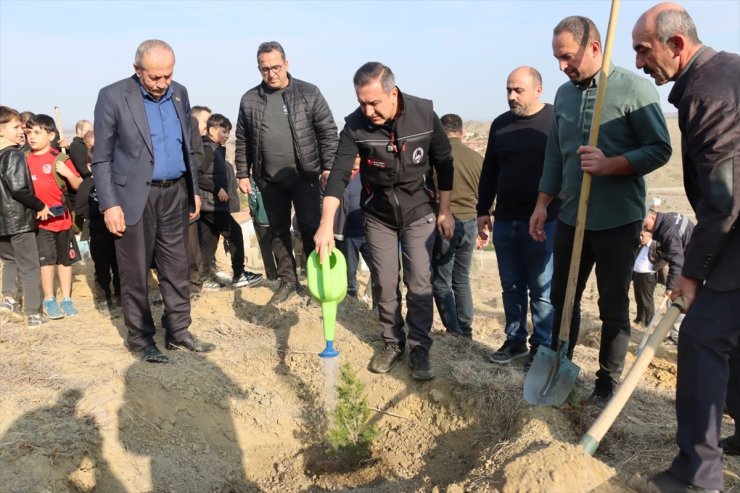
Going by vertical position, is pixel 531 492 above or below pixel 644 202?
below

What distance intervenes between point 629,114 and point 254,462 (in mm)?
3220

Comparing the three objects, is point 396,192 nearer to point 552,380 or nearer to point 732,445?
point 552,380

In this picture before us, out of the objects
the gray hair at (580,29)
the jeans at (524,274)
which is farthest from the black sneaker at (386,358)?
the gray hair at (580,29)

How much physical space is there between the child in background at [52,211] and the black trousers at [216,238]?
157cm

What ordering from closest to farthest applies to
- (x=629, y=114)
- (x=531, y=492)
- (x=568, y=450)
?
(x=531, y=492), (x=568, y=450), (x=629, y=114)

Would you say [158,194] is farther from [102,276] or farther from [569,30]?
[569,30]

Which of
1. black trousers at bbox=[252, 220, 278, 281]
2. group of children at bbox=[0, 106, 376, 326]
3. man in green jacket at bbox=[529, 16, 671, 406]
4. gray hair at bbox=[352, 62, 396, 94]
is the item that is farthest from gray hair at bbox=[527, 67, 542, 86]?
black trousers at bbox=[252, 220, 278, 281]

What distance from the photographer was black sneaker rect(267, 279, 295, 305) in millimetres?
6316

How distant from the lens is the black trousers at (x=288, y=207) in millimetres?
5871

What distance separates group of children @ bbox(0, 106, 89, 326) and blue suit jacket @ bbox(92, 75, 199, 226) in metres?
1.70

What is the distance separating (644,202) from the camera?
3.73 m

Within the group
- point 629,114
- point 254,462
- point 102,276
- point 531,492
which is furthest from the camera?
point 102,276

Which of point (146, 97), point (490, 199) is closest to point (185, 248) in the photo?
point (146, 97)

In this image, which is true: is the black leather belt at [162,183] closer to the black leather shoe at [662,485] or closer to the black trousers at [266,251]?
the black trousers at [266,251]
